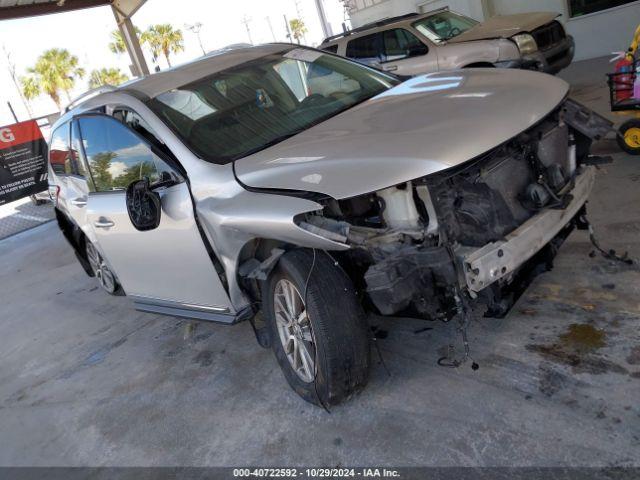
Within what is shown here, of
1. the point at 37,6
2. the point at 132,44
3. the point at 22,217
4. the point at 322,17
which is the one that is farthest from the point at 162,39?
the point at 22,217

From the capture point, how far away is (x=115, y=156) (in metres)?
4.10

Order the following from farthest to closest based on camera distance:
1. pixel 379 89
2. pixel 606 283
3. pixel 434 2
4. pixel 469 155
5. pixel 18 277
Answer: pixel 434 2
pixel 18 277
pixel 379 89
pixel 606 283
pixel 469 155

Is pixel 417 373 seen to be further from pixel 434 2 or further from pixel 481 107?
pixel 434 2

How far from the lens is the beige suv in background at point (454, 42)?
870 cm

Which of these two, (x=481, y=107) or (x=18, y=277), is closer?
(x=481, y=107)

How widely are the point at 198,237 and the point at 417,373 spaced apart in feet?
5.08

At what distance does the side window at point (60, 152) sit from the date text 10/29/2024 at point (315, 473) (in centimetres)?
334

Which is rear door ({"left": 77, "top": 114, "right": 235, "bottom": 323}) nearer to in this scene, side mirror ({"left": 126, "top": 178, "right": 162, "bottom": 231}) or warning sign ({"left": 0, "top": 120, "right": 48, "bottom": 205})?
side mirror ({"left": 126, "top": 178, "right": 162, "bottom": 231})

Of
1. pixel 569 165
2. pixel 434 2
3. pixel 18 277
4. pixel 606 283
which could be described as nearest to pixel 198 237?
pixel 569 165

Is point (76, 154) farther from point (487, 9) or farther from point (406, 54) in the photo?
point (487, 9)

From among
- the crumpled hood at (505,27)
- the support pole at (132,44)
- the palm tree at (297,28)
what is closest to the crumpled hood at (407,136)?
the crumpled hood at (505,27)

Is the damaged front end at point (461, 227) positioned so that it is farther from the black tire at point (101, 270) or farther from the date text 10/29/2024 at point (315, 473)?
the black tire at point (101, 270)

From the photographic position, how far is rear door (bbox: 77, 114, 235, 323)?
3488mm

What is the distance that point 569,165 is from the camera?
3.36m
